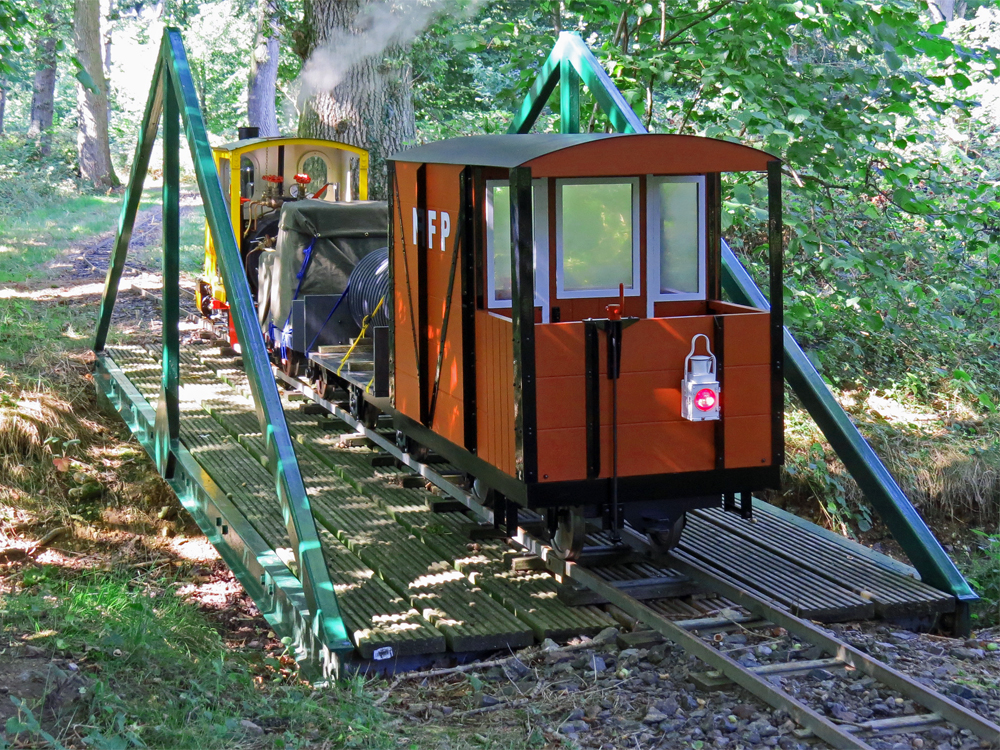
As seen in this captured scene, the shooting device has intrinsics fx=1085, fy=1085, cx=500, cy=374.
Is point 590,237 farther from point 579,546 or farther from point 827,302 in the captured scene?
point 827,302

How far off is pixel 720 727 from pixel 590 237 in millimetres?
2909

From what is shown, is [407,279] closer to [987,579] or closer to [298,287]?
[298,287]

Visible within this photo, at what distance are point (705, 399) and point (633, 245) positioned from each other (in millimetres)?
1119

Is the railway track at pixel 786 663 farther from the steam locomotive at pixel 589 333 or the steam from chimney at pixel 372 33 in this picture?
the steam from chimney at pixel 372 33

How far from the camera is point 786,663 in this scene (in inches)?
210

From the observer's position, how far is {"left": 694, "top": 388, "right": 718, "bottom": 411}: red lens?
5.91 m

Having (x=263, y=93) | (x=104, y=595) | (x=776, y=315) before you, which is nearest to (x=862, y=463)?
(x=776, y=315)

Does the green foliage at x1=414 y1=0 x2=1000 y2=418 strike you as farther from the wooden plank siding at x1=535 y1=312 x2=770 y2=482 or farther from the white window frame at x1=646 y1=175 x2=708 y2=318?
the wooden plank siding at x1=535 y1=312 x2=770 y2=482

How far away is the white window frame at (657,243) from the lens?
646 centimetres

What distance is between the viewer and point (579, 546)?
6379 mm

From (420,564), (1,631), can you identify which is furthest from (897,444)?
(1,631)

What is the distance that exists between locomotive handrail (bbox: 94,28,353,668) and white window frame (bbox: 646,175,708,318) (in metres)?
2.32

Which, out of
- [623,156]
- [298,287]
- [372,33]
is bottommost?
[298,287]

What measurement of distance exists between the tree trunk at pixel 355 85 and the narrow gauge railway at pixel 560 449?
415cm
